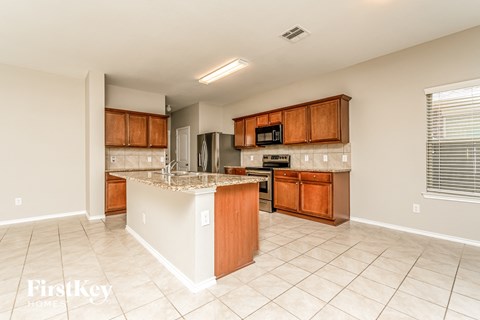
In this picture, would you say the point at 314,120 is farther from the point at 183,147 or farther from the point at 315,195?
the point at 183,147

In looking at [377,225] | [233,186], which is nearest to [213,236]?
[233,186]

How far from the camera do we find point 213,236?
6.65 feet

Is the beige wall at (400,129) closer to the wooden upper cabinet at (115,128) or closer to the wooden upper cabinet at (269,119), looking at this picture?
the wooden upper cabinet at (269,119)

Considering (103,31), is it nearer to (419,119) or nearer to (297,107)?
(297,107)

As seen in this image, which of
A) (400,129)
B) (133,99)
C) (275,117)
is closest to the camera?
(400,129)

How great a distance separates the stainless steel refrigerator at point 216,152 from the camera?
574 cm

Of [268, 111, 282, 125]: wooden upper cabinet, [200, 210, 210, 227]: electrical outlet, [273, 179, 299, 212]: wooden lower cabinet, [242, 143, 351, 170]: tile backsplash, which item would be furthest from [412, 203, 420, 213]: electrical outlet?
[200, 210, 210, 227]: electrical outlet

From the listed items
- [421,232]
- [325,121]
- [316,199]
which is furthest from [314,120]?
[421,232]

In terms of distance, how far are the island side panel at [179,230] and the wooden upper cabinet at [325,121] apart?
2712 millimetres

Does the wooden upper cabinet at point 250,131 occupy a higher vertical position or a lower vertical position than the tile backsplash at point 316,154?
higher

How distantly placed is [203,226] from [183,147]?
5.50 meters

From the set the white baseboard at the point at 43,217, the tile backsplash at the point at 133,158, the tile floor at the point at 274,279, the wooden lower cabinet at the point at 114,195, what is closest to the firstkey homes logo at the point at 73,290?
the tile floor at the point at 274,279

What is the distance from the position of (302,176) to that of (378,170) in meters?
1.19

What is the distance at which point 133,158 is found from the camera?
16.5ft
